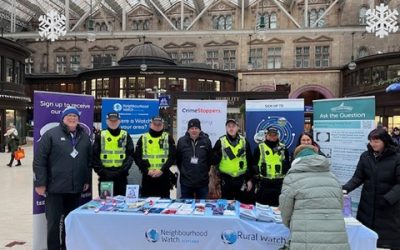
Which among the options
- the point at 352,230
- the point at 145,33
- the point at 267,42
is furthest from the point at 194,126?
the point at 267,42

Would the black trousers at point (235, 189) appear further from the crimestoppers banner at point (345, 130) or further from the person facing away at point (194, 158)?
the crimestoppers banner at point (345, 130)

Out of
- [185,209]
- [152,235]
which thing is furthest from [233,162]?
[152,235]

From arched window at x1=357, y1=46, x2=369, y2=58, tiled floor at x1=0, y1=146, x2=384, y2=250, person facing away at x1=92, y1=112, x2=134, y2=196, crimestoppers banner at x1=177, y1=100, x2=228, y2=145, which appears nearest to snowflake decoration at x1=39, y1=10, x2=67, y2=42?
tiled floor at x1=0, y1=146, x2=384, y2=250

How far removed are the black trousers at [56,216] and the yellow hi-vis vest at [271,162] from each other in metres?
2.39

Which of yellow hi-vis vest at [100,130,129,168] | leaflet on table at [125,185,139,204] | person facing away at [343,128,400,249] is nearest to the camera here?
person facing away at [343,128,400,249]

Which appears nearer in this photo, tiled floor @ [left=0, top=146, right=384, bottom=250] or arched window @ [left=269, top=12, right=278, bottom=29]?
tiled floor @ [left=0, top=146, right=384, bottom=250]

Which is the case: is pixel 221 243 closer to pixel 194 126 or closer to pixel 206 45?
pixel 194 126

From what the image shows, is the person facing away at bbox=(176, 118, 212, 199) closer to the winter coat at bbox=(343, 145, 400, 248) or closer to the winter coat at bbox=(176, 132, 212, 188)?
the winter coat at bbox=(176, 132, 212, 188)

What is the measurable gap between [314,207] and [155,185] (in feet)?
10.3

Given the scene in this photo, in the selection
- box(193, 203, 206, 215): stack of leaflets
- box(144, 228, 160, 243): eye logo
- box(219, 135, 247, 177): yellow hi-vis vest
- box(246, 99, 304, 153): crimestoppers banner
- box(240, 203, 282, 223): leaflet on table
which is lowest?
box(144, 228, 160, 243): eye logo

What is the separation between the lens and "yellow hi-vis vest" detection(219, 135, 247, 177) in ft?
18.4

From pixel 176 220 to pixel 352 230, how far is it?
5.45 feet

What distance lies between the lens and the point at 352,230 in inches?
153

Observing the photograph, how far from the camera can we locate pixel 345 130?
5.96m
